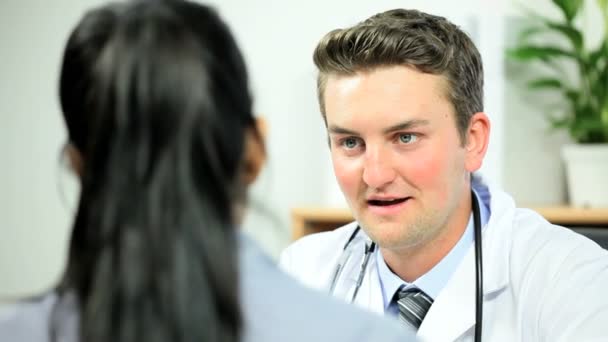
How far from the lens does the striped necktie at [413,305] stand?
1.17 metres

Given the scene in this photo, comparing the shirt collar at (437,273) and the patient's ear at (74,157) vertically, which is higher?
the patient's ear at (74,157)

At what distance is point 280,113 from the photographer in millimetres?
Answer: 2117

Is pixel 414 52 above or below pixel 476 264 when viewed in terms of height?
above

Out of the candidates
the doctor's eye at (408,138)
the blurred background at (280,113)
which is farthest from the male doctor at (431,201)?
the blurred background at (280,113)

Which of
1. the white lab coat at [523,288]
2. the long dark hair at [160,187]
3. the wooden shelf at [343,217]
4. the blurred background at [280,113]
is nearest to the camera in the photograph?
the long dark hair at [160,187]

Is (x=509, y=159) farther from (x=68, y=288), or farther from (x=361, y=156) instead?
(x=68, y=288)

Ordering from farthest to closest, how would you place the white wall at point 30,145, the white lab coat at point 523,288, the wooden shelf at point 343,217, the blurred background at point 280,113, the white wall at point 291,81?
the white wall at point 30,145
the white wall at point 291,81
the blurred background at point 280,113
the wooden shelf at point 343,217
the white lab coat at point 523,288

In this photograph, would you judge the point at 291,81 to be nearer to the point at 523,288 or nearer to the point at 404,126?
the point at 404,126

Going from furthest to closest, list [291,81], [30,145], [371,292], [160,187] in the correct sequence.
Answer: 1. [30,145]
2. [291,81]
3. [371,292]
4. [160,187]

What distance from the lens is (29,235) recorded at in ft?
8.00

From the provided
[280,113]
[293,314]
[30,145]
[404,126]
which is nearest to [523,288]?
[404,126]

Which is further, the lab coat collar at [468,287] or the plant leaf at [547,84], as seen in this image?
the plant leaf at [547,84]

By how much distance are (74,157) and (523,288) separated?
2.42 ft

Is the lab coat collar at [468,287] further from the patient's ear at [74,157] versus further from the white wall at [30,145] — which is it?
the white wall at [30,145]
